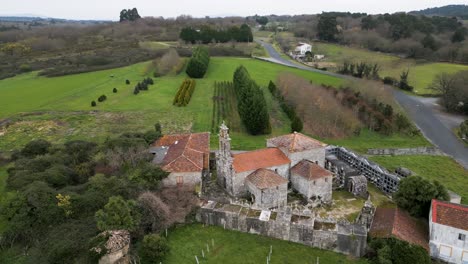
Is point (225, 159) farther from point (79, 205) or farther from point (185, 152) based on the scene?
point (79, 205)

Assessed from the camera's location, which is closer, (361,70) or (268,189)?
(268,189)

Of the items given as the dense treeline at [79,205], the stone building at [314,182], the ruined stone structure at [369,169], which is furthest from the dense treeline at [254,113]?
the dense treeline at [79,205]

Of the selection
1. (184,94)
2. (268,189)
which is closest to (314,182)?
(268,189)

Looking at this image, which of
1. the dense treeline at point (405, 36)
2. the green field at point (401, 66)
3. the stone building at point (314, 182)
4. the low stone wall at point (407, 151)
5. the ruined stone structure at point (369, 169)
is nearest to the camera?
the stone building at point (314, 182)

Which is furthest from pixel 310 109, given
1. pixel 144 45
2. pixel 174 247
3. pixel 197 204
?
pixel 144 45

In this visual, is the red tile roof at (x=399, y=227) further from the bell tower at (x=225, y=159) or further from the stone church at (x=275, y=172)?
the bell tower at (x=225, y=159)
